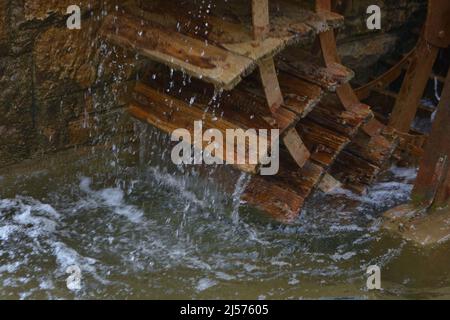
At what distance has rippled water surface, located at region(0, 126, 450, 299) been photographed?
3750 millimetres

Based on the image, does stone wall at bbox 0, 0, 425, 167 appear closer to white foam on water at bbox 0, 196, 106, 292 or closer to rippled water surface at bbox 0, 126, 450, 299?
rippled water surface at bbox 0, 126, 450, 299

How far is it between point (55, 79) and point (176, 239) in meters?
1.28

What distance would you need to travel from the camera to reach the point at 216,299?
362 centimetres

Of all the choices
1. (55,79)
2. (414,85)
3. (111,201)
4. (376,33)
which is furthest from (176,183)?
(376,33)

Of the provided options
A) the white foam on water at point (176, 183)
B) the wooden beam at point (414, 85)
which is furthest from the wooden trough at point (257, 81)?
the wooden beam at point (414, 85)

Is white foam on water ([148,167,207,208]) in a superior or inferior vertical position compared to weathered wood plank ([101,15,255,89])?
inferior

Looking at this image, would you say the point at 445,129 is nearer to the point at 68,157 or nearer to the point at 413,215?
the point at 413,215

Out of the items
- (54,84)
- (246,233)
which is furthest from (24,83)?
(246,233)

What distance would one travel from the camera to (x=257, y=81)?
14.9 ft

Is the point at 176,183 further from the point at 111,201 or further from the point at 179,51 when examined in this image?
the point at 179,51

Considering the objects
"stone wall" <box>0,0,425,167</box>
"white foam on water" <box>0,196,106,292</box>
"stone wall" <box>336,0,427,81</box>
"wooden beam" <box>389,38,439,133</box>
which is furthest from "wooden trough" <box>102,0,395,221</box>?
"stone wall" <box>336,0,427,81</box>

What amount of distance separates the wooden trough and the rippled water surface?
9.9 inches

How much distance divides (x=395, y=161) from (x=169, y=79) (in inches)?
74.6
